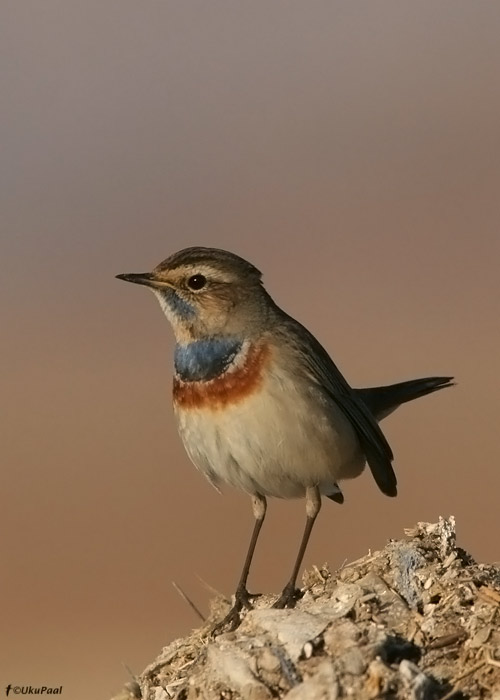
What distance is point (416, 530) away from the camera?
6.76 metres

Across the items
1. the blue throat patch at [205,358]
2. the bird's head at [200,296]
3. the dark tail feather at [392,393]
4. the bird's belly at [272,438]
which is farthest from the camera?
the dark tail feather at [392,393]

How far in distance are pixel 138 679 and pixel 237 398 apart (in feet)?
5.78

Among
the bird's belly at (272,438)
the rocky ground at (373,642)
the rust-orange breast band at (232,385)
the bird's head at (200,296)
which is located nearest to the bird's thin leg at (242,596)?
the rocky ground at (373,642)

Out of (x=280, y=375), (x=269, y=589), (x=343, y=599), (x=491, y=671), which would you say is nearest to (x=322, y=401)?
(x=280, y=375)

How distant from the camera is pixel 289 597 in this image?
6871mm

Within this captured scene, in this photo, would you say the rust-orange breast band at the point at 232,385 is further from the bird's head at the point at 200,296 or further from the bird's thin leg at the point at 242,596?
the bird's thin leg at the point at 242,596

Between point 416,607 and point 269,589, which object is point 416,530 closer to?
point 416,607

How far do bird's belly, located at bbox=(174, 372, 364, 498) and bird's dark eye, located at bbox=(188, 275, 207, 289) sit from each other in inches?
30.7

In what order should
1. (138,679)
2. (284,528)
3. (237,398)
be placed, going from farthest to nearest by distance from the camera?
(284,528), (237,398), (138,679)

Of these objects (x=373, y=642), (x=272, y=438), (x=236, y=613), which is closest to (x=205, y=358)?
(x=272, y=438)

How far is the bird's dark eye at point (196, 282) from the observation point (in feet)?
26.2

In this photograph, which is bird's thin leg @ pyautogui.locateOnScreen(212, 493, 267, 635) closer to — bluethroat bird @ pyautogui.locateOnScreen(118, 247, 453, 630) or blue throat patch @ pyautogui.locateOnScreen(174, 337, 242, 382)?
bluethroat bird @ pyautogui.locateOnScreen(118, 247, 453, 630)

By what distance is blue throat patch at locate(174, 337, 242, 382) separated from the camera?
25.2 feet

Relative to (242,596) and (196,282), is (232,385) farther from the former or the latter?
(242,596)
